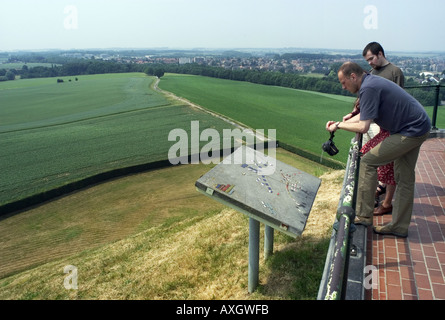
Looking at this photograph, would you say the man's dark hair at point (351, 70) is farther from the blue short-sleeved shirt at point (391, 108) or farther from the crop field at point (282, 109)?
the crop field at point (282, 109)

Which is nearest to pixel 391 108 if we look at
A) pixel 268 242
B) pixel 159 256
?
pixel 268 242

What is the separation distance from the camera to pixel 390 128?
13.5ft

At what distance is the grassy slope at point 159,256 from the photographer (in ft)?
16.3

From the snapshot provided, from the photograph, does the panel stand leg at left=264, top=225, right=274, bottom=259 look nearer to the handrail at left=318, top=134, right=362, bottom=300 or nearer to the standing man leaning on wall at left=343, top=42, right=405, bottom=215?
the standing man leaning on wall at left=343, top=42, right=405, bottom=215

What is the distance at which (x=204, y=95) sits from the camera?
187 ft

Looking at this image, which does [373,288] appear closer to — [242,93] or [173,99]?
[173,99]

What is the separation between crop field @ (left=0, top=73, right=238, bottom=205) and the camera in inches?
859

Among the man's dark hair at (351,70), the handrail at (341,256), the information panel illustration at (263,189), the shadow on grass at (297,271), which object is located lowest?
the shadow on grass at (297,271)

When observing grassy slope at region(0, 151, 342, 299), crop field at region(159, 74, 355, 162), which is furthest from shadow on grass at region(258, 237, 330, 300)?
crop field at region(159, 74, 355, 162)

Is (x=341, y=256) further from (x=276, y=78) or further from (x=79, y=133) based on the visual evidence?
(x=276, y=78)

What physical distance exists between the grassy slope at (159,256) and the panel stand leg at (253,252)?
18 centimetres

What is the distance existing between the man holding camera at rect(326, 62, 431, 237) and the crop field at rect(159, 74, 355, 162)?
67.2 feet

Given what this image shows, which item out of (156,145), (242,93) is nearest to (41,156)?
(156,145)

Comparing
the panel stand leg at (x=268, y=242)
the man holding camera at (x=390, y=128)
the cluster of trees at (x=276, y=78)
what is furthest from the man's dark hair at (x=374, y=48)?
the cluster of trees at (x=276, y=78)
